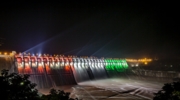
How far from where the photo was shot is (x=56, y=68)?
30.4 meters

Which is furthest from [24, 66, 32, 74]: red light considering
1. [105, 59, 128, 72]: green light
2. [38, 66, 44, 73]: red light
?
[105, 59, 128, 72]: green light

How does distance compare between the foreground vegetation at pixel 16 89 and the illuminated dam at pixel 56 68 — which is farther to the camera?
the illuminated dam at pixel 56 68

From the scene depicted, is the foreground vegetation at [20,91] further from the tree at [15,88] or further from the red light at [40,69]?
the red light at [40,69]

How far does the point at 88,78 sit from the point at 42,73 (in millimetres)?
11853

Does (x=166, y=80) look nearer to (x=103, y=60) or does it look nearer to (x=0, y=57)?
(x=103, y=60)

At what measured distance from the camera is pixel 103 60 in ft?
148

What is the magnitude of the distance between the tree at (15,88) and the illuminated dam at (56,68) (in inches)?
829

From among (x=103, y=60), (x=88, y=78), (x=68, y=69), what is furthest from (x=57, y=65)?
(x=103, y=60)

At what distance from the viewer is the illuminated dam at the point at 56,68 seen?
2547cm

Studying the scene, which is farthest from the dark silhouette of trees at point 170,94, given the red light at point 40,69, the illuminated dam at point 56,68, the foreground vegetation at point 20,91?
the red light at point 40,69

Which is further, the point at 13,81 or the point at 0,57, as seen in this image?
the point at 0,57

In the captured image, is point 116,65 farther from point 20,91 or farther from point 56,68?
point 20,91

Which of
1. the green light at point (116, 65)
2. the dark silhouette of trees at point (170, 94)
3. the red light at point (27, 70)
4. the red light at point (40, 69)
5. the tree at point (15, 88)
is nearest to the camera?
the tree at point (15, 88)

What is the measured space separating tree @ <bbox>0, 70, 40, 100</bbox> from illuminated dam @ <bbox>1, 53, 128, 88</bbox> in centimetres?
2105
